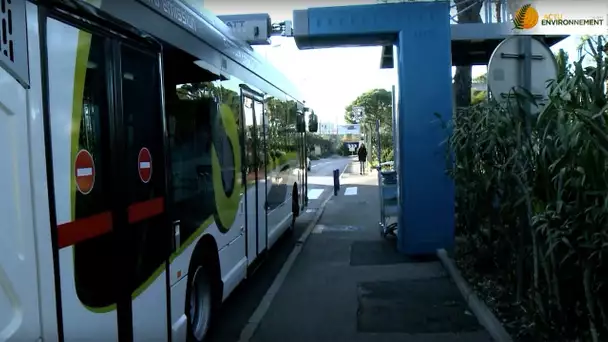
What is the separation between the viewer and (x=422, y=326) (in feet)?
17.8

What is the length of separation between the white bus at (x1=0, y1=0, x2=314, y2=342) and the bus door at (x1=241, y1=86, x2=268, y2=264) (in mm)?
434

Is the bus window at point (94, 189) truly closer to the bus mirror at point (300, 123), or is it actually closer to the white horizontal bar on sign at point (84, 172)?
the white horizontal bar on sign at point (84, 172)

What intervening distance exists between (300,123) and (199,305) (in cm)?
732

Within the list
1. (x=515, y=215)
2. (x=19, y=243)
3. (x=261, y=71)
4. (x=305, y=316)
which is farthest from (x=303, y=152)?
(x=19, y=243)

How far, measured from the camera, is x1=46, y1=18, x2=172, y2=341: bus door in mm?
2723

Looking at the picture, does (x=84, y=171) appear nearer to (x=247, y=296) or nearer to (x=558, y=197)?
(x=558, y=197)

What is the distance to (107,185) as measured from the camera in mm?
3229

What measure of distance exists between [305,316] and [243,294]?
139cm

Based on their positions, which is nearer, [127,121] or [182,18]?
[127,121]

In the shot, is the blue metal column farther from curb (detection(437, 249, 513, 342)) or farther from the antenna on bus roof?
the antenna on bus roof

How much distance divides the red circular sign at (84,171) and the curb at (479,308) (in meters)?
3.54

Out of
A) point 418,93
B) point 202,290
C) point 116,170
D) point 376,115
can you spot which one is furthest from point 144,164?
point 376,115

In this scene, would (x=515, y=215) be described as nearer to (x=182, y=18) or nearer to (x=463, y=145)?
(x=463, y=145)

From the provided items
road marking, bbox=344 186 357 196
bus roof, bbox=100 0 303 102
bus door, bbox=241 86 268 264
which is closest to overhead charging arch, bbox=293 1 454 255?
bus roof, bbox=100 0 303 102
